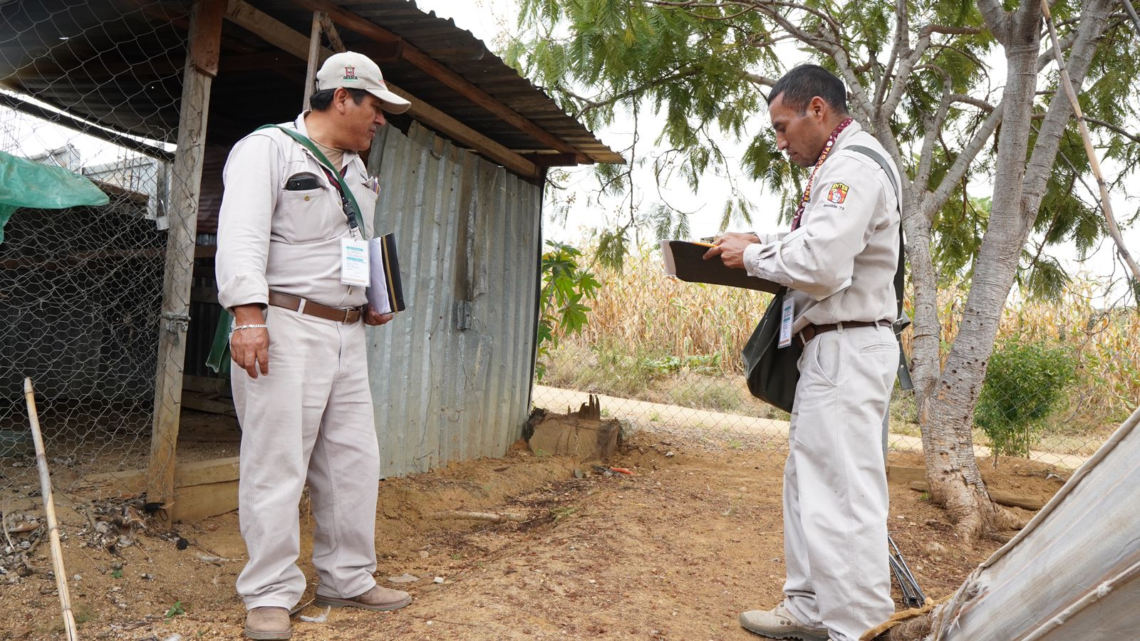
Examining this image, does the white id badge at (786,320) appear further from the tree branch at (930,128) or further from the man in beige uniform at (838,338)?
the tree branch at (930,128)

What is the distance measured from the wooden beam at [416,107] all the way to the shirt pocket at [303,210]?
59.4 inches

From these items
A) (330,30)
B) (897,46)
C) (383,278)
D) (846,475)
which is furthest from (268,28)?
(897,46)

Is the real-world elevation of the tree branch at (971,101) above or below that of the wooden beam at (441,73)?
above

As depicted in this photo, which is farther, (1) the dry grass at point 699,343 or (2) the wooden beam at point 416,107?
(1) the dry grass at point 699,343

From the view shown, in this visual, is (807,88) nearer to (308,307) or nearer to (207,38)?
(308,307)

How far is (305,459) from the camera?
110 inches

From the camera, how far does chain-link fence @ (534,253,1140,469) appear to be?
261 inches

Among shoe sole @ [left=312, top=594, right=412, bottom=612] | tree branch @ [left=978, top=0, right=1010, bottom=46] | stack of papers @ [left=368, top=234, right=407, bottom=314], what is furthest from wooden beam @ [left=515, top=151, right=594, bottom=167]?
shoe sole @ [left=312, top=594, right=412, bottom=612]

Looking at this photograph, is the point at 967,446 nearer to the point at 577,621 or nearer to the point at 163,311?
the point at 577,621

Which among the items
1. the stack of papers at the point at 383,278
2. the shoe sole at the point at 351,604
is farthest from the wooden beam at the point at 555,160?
the shoe sole at the point at 351,604

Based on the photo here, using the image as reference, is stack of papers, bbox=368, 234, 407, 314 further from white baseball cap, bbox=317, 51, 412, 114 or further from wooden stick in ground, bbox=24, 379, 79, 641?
wooden stick in ground, bbox=24, 379, 79, 641

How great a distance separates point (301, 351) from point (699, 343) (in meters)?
11.1

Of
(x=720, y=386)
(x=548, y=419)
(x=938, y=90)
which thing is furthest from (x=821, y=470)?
(x=720, y=386)

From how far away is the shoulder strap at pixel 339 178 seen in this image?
2.80 m
